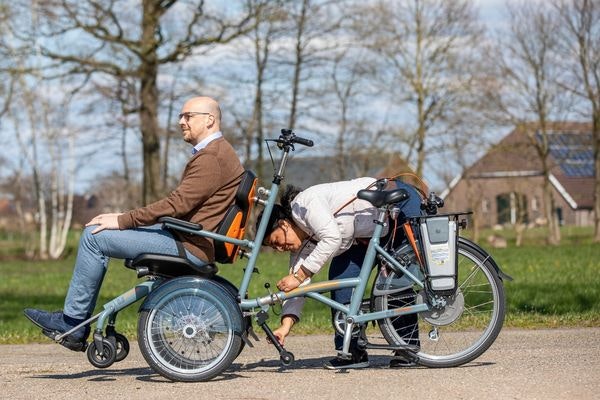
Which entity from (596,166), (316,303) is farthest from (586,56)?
(316,303)

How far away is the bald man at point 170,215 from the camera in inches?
245

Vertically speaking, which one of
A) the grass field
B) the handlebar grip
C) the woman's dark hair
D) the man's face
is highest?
the man's face

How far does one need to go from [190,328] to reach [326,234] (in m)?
0.94

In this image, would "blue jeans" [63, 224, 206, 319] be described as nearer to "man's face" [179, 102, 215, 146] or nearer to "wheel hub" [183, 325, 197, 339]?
"wheel hub" [183, 325, 197, 339]

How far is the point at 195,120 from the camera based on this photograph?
639cm

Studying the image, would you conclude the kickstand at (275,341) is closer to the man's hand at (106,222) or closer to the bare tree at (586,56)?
the man's hand at (106,222)

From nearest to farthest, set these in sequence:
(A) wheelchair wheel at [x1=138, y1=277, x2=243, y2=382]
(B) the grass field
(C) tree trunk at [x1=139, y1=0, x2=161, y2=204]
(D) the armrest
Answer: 1. (D) the armrest
2. (A) wheelchair wheel at [x1=138, y1=277, x2=243, y2=382]
3. (B) the grass field
4. (C) tree trunk at [x1=139, y1=0, x2=161, y2=204]

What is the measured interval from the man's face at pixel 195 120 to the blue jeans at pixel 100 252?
1.93 feet

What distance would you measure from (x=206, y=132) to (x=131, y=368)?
70.2 inches

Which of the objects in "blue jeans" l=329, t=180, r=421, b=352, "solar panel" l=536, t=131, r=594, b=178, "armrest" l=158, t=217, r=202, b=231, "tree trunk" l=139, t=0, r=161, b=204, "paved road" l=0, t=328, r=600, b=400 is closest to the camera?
"paved road" l=0, t=328, r=600, b=400

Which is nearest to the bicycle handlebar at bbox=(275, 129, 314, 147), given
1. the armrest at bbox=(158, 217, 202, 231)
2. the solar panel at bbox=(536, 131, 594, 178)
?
the armrest at bbox=(158, 217, 202, 231)

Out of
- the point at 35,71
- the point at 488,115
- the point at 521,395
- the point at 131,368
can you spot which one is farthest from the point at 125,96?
the point at 521,395

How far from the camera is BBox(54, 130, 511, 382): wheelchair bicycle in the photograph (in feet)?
20.7

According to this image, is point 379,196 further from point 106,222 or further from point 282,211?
point 106,222
